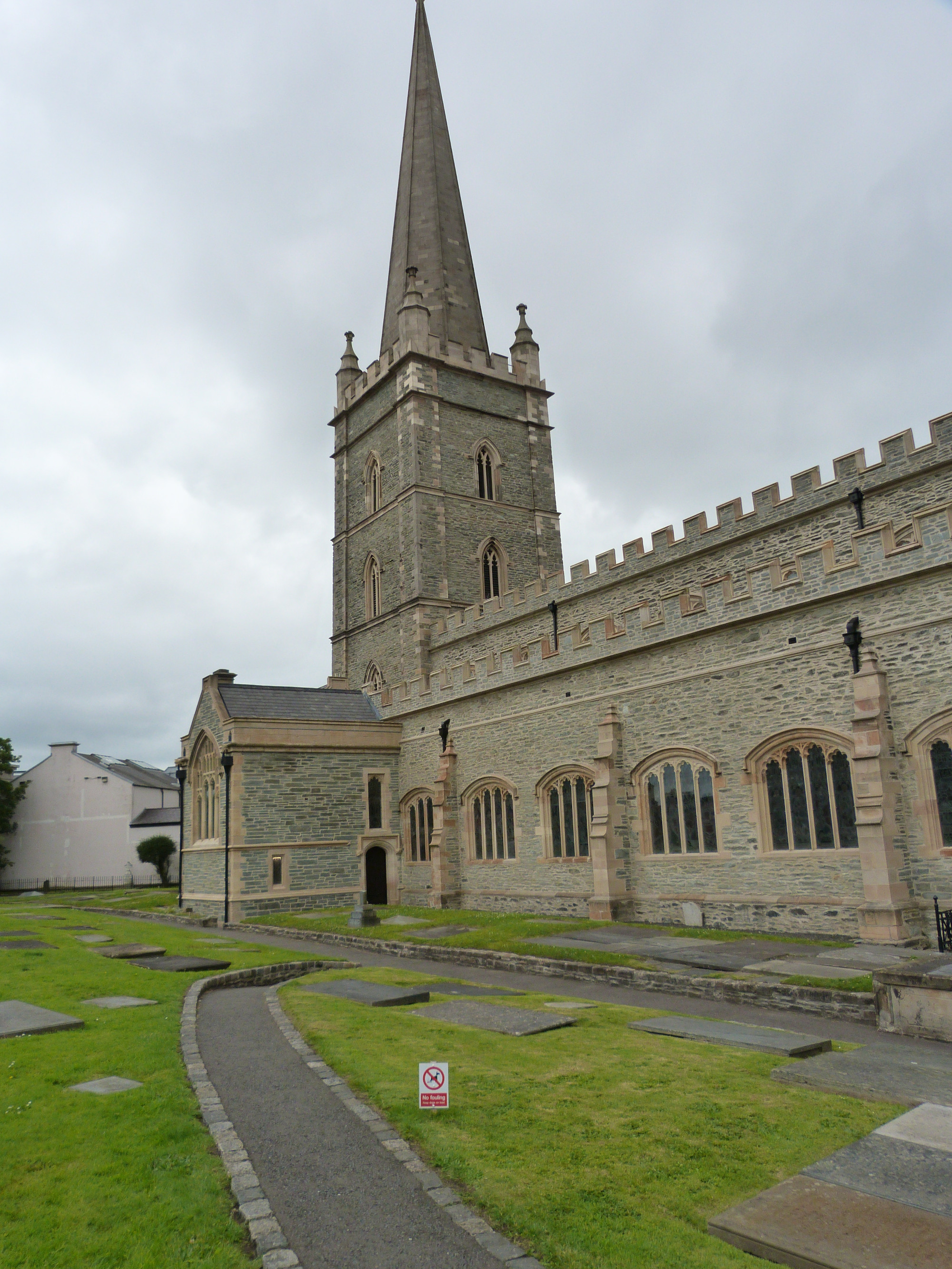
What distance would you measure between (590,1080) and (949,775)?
30.6ft

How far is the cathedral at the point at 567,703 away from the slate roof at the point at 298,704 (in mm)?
111

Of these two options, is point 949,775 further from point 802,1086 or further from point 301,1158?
A: point 301,1158

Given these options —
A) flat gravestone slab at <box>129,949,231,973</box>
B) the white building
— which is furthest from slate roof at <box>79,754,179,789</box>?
flat gravestone slab at <box>129,949,231,973</box>

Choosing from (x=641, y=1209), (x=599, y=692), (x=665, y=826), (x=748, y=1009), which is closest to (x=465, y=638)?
(x=599, y=692)

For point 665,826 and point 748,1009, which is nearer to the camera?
point 748,1009

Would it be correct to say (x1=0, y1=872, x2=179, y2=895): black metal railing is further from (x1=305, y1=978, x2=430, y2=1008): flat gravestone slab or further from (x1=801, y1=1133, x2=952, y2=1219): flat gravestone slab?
(x1=801, y1=1133, x2=952, y2=1219): flat gravestone slab

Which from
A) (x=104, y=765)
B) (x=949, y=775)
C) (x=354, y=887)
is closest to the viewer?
(x=949, y=775)

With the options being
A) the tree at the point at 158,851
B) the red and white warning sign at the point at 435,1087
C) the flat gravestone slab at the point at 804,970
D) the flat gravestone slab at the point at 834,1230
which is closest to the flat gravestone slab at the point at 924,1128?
the flat gravestone slab at the point at 834,1230

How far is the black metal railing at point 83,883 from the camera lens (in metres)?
48.7

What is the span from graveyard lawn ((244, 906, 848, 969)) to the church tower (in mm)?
12911

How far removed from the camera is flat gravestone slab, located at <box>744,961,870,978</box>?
423 inches

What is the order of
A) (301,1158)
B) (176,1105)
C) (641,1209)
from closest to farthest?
(641,1209), (301,1158), (176,1105)

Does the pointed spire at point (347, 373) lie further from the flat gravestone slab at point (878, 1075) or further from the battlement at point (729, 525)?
the flat gravestone slab at point (878, 1075)

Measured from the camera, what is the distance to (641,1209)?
4.59 meters
